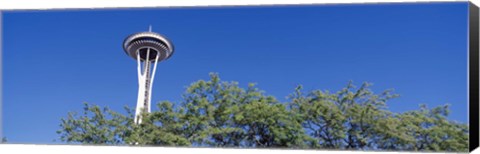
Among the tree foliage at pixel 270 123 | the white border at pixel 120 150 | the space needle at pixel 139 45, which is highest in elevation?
the space needle at pixel 139 45

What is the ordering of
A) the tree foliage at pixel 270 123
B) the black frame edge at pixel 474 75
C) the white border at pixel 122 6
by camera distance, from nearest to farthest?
1. the black frame edge at pixel 474 75
2. the white border at pixel 122 6
3. the tree foliage at pixel 270 123

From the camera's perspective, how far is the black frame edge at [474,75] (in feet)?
20.2

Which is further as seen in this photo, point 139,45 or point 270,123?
point 139,45

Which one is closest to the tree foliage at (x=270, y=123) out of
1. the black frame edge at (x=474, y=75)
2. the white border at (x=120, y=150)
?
the black frame edge at (x=474, y=75)

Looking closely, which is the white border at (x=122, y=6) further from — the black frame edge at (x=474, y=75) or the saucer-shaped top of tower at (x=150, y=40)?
the saucer-shaped top of tower at (x=150, y=40)

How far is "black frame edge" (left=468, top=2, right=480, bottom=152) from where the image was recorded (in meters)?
6.17

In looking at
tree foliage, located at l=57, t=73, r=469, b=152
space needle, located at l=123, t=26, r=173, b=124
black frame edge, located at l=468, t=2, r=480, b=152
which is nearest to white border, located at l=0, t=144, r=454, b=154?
tree foliage, located at l=57, t=73, r=469, b=152

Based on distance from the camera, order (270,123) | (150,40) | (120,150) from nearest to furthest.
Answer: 1. (120,150)
2. (270,123)
3. (150,40)

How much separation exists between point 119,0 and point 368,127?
3.16 m

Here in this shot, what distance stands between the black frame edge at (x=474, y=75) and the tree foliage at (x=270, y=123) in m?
0.72

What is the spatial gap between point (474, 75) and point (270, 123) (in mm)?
2882

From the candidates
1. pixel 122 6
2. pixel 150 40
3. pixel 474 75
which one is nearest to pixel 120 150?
pixel 122 6

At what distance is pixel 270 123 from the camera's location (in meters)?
8.45

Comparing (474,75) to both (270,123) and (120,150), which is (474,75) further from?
(120,150)
